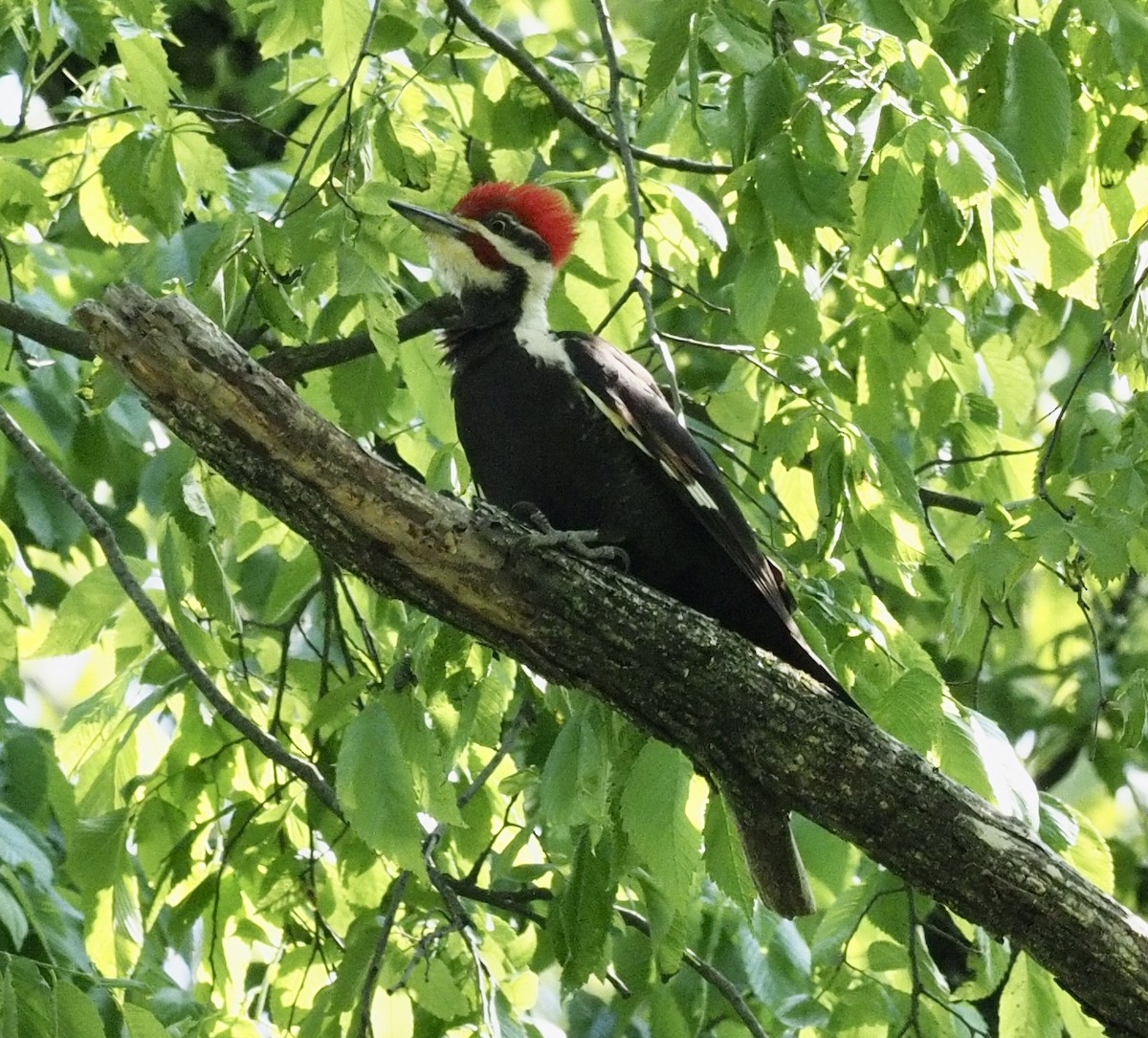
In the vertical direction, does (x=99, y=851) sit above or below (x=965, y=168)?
below

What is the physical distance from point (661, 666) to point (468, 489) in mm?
832

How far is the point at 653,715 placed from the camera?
256 cm

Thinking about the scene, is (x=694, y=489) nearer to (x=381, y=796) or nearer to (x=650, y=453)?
(x=650, y=453)

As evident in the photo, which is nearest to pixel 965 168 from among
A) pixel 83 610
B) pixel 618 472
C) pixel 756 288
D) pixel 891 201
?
pixel 891 201

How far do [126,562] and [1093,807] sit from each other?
4605 mm

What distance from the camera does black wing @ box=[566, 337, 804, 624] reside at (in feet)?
9.81

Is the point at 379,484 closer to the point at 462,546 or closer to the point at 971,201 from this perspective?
the point at 462,546

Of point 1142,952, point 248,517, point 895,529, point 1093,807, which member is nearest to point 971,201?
point 895,529

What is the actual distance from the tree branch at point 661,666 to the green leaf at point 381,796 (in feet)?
0.80

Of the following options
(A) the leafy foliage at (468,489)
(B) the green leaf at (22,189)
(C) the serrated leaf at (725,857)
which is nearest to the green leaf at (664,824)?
(A) the leafy foliage at (468,489)

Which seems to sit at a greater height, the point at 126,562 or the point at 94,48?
the point at 94,48

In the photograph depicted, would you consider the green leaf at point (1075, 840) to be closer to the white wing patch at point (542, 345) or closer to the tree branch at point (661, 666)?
the tree branch at point (661, 666)

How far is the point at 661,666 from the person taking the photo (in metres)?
2.54

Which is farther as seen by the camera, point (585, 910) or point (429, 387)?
point (429, 387)
